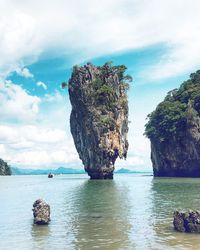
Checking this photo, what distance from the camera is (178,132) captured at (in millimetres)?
80000

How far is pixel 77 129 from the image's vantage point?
82500 mm

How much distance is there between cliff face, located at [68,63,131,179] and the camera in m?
73.4

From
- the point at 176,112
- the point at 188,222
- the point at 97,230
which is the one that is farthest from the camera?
the point at 176,112

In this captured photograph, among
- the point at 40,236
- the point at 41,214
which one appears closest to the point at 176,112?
the point at 41,214

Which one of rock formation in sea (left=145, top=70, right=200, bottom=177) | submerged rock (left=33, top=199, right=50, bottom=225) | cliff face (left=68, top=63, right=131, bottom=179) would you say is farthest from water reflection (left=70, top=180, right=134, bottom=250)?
rock formation in sea (left=145, top=70, right=200, bottom=177)

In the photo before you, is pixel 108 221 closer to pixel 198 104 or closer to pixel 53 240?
pixel 53 240

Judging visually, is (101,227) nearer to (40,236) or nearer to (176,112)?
(40,236)

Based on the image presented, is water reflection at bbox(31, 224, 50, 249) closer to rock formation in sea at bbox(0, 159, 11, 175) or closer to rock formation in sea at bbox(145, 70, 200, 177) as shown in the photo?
rock formation in sea at bbox(145, 70, 200, 177)

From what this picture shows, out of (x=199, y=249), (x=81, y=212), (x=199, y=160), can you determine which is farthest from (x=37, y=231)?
(x=199, y=160)

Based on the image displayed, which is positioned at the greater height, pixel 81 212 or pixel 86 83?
pixel 86 83

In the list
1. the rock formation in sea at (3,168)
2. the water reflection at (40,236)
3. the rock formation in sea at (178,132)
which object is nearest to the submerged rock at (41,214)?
the water reflection at (40,236)

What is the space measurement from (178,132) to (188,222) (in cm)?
6372

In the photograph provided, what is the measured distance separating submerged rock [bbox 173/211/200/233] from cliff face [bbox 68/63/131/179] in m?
54.6

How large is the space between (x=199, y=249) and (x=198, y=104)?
68268mm
